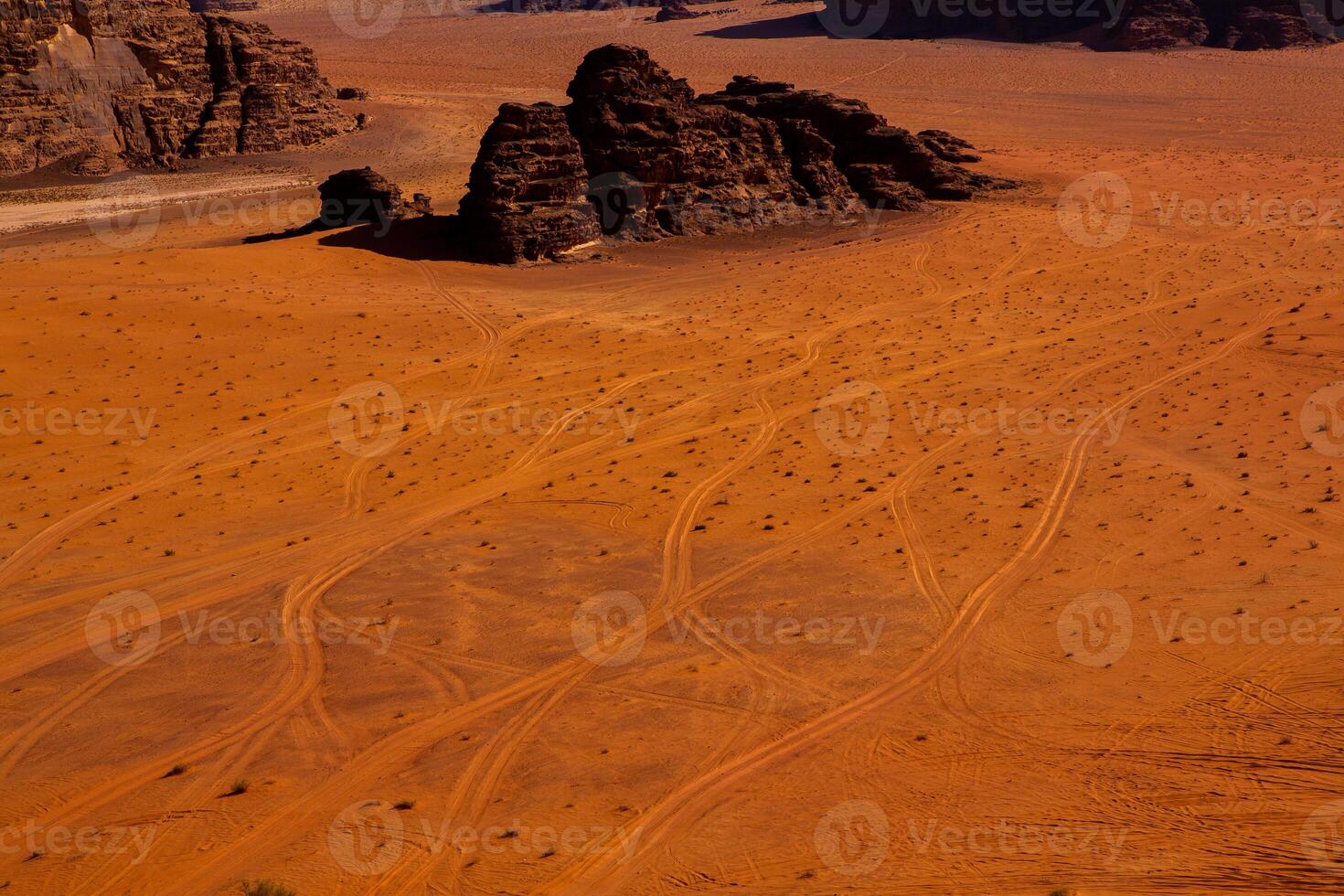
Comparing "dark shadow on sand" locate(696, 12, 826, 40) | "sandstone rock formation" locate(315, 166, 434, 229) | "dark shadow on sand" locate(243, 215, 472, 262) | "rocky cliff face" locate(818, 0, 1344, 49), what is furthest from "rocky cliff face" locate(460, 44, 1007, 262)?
"dark shadow on sand" locate(696, 12, 826, 40)

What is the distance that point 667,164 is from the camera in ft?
92.3

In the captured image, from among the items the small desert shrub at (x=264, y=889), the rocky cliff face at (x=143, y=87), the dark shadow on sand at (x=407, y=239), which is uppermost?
the rocky cliff face at (x=143, y=87)

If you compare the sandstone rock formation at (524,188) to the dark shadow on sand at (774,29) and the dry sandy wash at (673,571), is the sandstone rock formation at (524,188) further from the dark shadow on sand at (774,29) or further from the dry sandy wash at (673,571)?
the dark shadow on sand at (774,29)

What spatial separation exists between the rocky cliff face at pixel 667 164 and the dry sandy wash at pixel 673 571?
1.65m

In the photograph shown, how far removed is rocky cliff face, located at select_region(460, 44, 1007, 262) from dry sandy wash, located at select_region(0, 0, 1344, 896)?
5.40ft

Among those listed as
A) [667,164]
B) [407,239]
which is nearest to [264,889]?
[407,239]

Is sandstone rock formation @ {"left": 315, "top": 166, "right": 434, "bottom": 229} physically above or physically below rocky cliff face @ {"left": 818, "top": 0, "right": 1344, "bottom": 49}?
below

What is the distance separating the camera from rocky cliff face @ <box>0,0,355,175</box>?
1462 inches

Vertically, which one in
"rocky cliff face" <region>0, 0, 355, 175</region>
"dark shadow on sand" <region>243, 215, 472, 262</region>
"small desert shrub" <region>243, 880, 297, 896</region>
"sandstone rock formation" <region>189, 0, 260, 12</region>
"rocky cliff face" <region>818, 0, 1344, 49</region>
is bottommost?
"small desert shrub" <region>243, 880, 297, 896</region>

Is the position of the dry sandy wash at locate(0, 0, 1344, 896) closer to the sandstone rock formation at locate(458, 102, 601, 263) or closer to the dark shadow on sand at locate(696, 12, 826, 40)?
the sandstone rock formation at locate(458, 102, 601, 263)

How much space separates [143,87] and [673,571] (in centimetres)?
3791

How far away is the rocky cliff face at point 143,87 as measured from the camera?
37.1 meters

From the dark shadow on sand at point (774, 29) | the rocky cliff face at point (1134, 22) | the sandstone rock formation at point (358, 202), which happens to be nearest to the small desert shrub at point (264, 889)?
the sandstone rock formation at point (358, 202)

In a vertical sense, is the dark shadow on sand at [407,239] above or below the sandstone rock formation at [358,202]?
below
